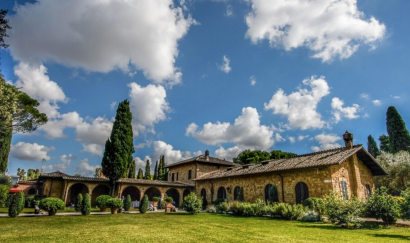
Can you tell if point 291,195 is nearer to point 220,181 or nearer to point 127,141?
point 220,181

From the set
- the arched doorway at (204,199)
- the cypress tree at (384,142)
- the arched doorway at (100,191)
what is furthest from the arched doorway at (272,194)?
the cypress tree at (384,142)

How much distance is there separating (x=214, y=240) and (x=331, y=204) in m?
6.91

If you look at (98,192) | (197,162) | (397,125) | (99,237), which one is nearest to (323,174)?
(99,237)

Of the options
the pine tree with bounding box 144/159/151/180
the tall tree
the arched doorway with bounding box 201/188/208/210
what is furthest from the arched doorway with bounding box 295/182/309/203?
the pine tree with bounding box 144/159/151/180

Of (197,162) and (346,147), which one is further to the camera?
(197,162)

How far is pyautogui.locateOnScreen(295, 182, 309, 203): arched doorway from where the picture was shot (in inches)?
631

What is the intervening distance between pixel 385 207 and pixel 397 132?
29.4 metres

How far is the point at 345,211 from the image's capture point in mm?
10711

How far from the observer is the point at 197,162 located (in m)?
30.5

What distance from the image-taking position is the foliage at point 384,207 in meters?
10.5

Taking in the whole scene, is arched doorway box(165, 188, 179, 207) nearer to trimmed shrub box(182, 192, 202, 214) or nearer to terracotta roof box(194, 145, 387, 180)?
terracotta roof box(194, 145, 387, 180)

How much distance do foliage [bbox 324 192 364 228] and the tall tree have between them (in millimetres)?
20756

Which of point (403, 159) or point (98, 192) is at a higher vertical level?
point (403, 159)

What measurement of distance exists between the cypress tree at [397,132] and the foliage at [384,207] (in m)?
27.7
